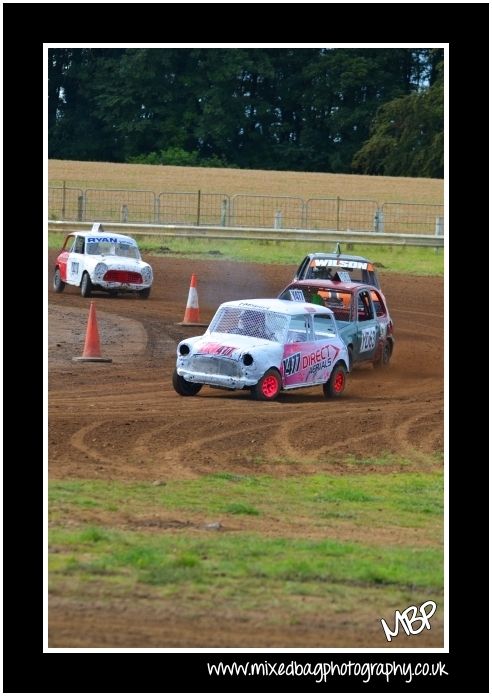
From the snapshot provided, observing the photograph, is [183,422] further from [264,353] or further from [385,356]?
[385,356]

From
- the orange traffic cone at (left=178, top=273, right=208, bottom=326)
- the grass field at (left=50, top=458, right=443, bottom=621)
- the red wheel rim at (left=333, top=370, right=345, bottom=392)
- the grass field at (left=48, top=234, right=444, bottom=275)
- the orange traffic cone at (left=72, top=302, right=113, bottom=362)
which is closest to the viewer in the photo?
the grass field at (left=50, top=458, right=443, bottom=621)

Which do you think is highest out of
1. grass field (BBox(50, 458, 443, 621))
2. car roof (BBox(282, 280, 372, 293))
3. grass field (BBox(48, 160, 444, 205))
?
grass field (BBox(48, 160, 444, 205))

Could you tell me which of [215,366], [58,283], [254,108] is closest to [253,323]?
[215,366]

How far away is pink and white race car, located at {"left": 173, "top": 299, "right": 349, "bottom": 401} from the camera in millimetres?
16672

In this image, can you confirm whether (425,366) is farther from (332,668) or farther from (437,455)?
(332,668)

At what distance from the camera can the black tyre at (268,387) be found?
16797mm

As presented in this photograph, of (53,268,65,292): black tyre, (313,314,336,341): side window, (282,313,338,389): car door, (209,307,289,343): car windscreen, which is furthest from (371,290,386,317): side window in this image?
(53,268,65,292): black tyre

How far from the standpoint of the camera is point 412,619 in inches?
335

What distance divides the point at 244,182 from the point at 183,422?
42.8 m

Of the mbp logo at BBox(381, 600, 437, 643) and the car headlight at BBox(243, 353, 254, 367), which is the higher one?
the car headlight at BBox(243, 353, 254, 367)

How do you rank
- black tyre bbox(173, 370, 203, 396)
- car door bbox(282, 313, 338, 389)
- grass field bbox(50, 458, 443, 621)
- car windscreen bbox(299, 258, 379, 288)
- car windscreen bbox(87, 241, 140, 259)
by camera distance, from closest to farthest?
1. grass field bbox(50, 458, 443, 621)
2. black tyre bbox(173, 370, 203, 396)
3. car door bbox(282, 313, 338, 389)
4. car windscreen bbox(299, 258, 379, 288)
5. car windscreen bbox(87, 241, 140, 259)

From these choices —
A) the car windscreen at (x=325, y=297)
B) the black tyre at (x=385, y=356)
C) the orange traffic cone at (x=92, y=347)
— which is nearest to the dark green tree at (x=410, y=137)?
the black tyre at (x=385, y=356)

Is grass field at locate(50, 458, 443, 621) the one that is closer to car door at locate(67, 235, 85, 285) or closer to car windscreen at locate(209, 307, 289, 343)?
car windscreen at locate(209, 307, 289, 343)

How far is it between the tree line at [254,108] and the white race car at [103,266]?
3196 cm
